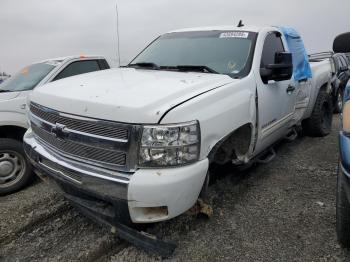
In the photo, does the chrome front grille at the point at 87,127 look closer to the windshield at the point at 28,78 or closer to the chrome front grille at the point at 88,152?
the chrome front grille at the point at 88,152

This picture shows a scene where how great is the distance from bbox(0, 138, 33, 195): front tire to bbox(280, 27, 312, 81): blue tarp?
3519 mm

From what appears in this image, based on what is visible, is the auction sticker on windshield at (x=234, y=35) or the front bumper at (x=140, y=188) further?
the auction sticker on windshield at (x=234, y=35)

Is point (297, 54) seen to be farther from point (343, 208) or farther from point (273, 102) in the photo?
point (343, 208)

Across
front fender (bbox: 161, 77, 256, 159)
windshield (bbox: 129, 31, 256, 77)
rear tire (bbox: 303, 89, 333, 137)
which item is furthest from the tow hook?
rear tire (bbox: 303, 89, 333, 137)

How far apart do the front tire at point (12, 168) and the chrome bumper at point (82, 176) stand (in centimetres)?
113

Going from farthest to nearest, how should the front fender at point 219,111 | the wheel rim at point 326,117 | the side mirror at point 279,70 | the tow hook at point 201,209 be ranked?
1. the wheel rim at point 326,117
2. the side mirror at point 279,70
3. the tow hook at point 201,209
4. the front fender at point 219,111

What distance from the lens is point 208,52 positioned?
12.2 feet

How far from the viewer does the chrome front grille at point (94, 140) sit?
7.80 ft

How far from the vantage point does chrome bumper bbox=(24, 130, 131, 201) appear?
240 centimetres

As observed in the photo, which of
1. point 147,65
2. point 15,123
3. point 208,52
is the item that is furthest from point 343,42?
point 15,123

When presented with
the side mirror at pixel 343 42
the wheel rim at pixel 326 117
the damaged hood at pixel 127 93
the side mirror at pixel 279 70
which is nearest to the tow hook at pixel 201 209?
the damaged hood at pixel 127 93

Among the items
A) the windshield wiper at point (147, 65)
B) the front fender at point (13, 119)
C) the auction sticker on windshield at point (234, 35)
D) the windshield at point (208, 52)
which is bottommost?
the front fender at point (13, 119)

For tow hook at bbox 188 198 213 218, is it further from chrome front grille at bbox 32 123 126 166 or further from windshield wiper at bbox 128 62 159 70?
windshield wiper at bbox 128 62 159 70

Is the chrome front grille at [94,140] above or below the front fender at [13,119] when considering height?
above
